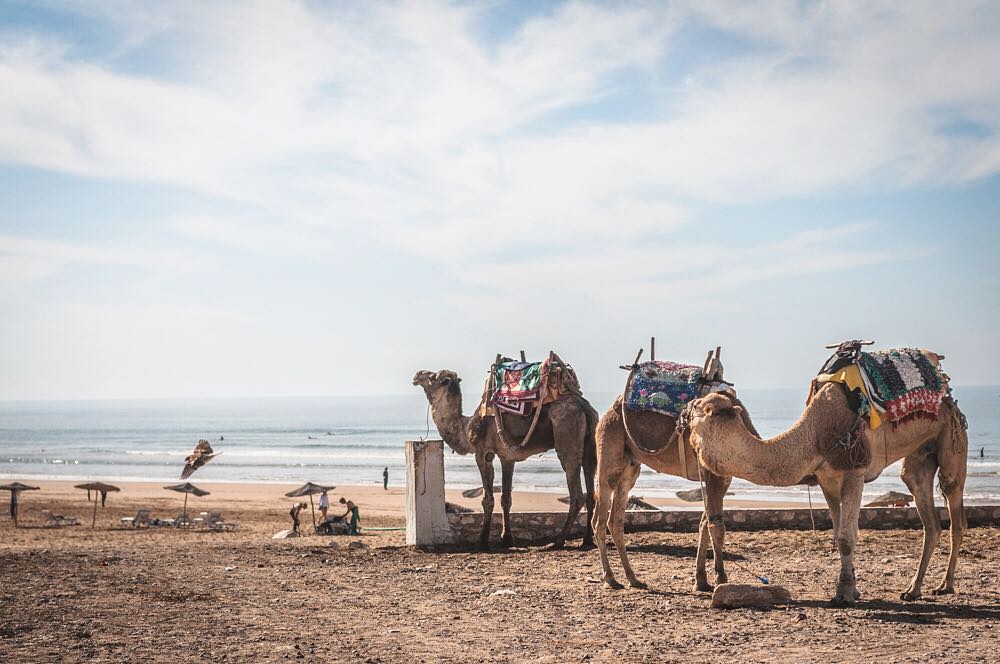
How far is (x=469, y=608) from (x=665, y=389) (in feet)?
11.2

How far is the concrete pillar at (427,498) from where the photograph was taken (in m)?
15.7

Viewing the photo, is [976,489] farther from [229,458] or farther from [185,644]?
[229,458]

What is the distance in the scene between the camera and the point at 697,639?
8617 mm

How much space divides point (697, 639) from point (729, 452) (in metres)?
1.79

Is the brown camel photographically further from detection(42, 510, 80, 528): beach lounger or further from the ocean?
the ocean

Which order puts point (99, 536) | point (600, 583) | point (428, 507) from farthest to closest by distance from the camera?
point (99, 536) < point (428, 507) < point (600, 583)

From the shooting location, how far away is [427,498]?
51.7 ft

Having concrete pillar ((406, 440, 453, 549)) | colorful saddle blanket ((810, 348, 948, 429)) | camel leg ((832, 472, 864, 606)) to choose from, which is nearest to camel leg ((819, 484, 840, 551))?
camel leg ((832, 472, 864, 606))

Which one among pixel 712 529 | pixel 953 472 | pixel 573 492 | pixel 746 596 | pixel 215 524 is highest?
pixel 953 472

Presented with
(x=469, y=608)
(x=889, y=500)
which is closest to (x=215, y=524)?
(x=889, y=500)

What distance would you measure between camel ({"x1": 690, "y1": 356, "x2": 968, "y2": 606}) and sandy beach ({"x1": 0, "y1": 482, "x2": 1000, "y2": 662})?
25.2 inches

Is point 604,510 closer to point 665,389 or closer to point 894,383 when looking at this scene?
point 665,389

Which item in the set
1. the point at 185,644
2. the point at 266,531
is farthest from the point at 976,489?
the point at 185,644

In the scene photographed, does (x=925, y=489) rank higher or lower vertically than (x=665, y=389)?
lower
